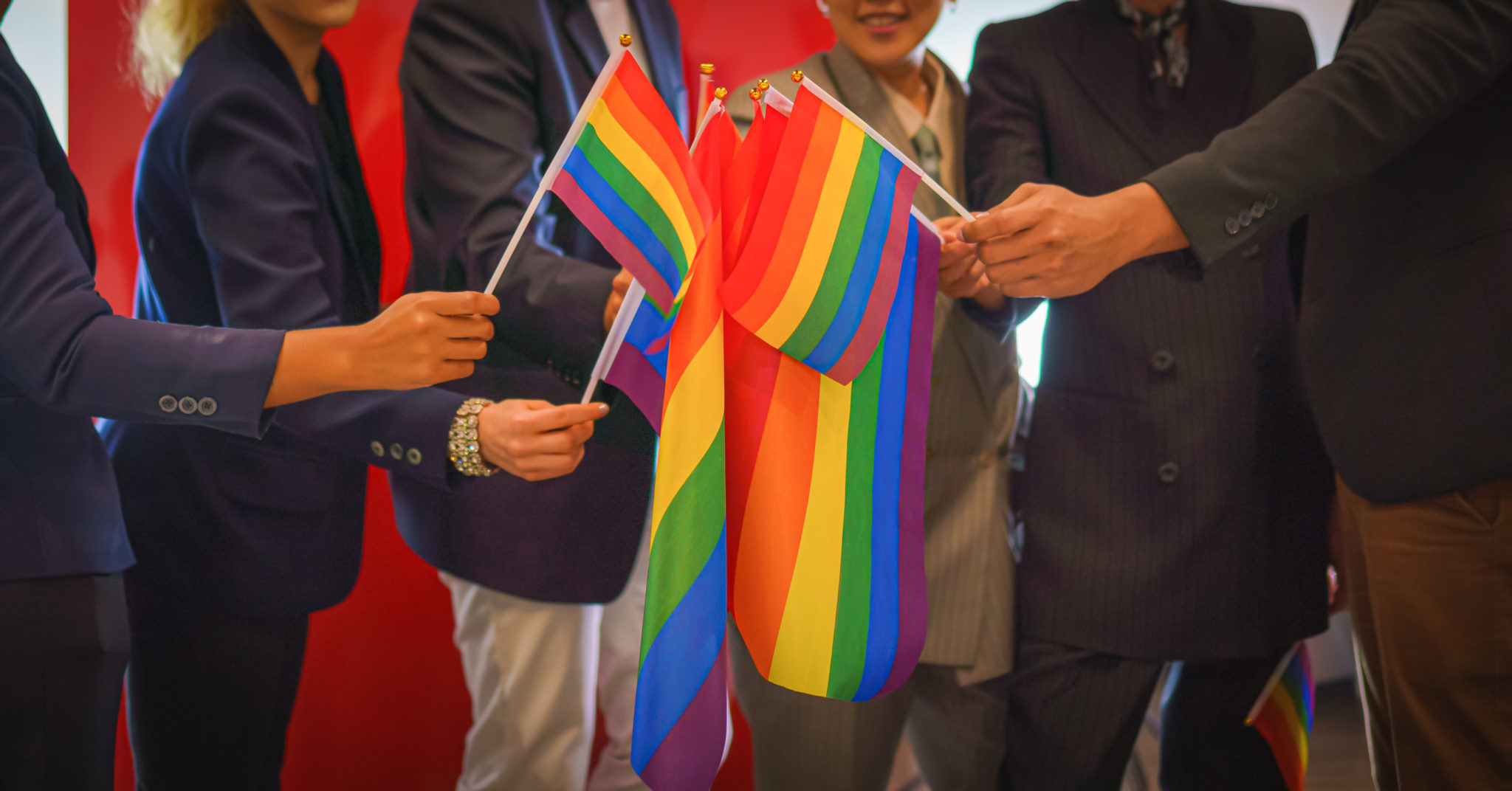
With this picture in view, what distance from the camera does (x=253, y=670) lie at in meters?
1.24

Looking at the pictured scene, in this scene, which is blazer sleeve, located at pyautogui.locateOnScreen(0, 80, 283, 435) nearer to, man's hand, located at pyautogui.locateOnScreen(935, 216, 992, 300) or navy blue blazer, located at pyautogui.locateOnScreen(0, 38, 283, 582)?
navy blue blazer, located at pyautogui.locateOnScreen(0, 38, 283, 582)

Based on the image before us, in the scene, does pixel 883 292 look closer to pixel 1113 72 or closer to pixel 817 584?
pixel 817 584

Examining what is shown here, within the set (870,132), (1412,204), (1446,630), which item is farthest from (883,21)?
(1446,630)

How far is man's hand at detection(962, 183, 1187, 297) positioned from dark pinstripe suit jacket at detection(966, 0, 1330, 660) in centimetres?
20

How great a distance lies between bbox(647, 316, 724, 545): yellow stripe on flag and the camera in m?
0.97

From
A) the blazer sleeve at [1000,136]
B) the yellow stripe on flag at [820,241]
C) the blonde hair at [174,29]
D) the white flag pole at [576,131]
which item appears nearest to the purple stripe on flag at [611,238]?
the white flag pole at [576,131]

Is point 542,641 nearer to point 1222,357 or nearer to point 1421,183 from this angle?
point 1222,357

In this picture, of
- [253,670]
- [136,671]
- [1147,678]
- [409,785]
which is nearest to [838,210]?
[1147,678]

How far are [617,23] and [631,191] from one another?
62cm

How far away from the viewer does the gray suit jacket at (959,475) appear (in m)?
1.33

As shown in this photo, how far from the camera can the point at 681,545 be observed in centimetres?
97

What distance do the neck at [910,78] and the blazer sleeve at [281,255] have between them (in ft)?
2.43

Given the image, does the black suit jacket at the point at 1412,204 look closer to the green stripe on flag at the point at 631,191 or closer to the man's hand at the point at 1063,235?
the man's hand at the point at 1063,235

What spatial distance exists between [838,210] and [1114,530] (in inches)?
23.4
